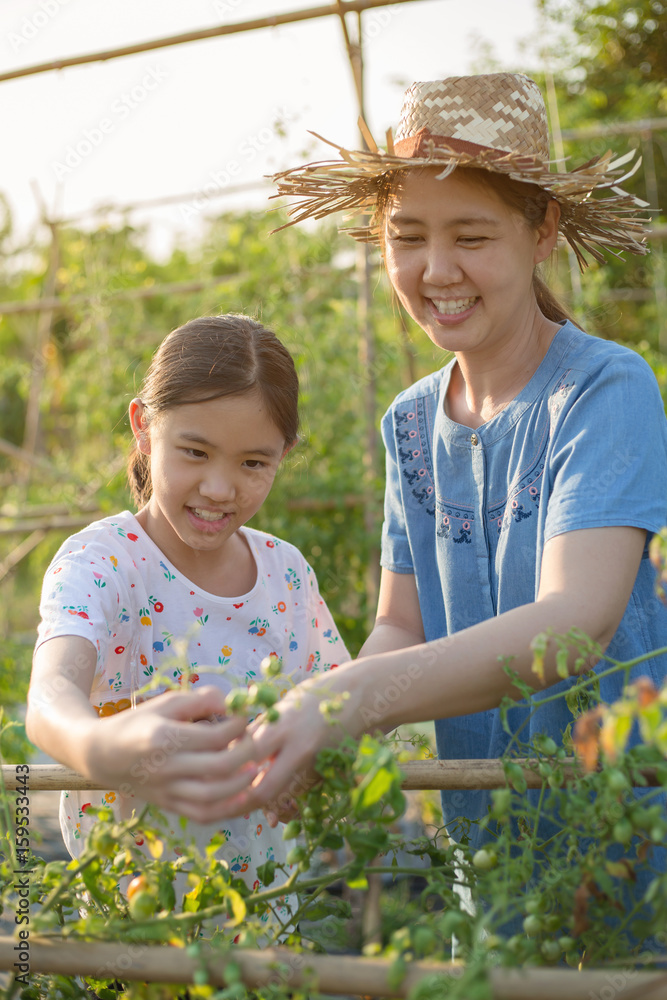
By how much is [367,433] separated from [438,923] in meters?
2.43

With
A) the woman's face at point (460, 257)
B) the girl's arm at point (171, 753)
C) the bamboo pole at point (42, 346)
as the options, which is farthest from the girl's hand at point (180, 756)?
the bamboo pole at point (42, 346)

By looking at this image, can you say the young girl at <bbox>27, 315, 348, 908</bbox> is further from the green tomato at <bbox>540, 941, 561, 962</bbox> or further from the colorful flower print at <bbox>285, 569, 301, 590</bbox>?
the green tomato at <bbox>540, 941, 561, 962</bbox>

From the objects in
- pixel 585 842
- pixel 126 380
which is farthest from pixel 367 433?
pixel 585 842

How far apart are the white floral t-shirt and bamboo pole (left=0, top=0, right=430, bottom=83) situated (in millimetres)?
1559

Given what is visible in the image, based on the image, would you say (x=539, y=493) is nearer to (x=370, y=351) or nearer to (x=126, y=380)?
(x=370, y=351)

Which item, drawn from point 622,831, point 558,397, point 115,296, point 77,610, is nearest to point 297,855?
point 622,831

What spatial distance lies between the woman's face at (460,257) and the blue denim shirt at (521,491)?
4.3 inches

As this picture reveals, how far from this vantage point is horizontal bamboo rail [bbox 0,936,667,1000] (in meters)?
0.62

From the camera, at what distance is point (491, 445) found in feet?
4.19

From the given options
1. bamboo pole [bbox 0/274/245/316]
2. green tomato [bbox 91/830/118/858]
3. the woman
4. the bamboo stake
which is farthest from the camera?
bamboo pole [bbox 0/274/245/316]

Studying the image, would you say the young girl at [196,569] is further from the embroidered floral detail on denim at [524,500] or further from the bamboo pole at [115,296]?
the bamboo pole at [115,296]

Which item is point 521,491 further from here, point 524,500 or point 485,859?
point 485,859

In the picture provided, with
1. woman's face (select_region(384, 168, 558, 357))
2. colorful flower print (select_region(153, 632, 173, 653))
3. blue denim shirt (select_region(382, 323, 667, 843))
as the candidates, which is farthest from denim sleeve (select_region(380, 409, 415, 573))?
colorful flower print (select_region(153, 632, 173, 653))

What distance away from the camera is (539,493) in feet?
3.89
